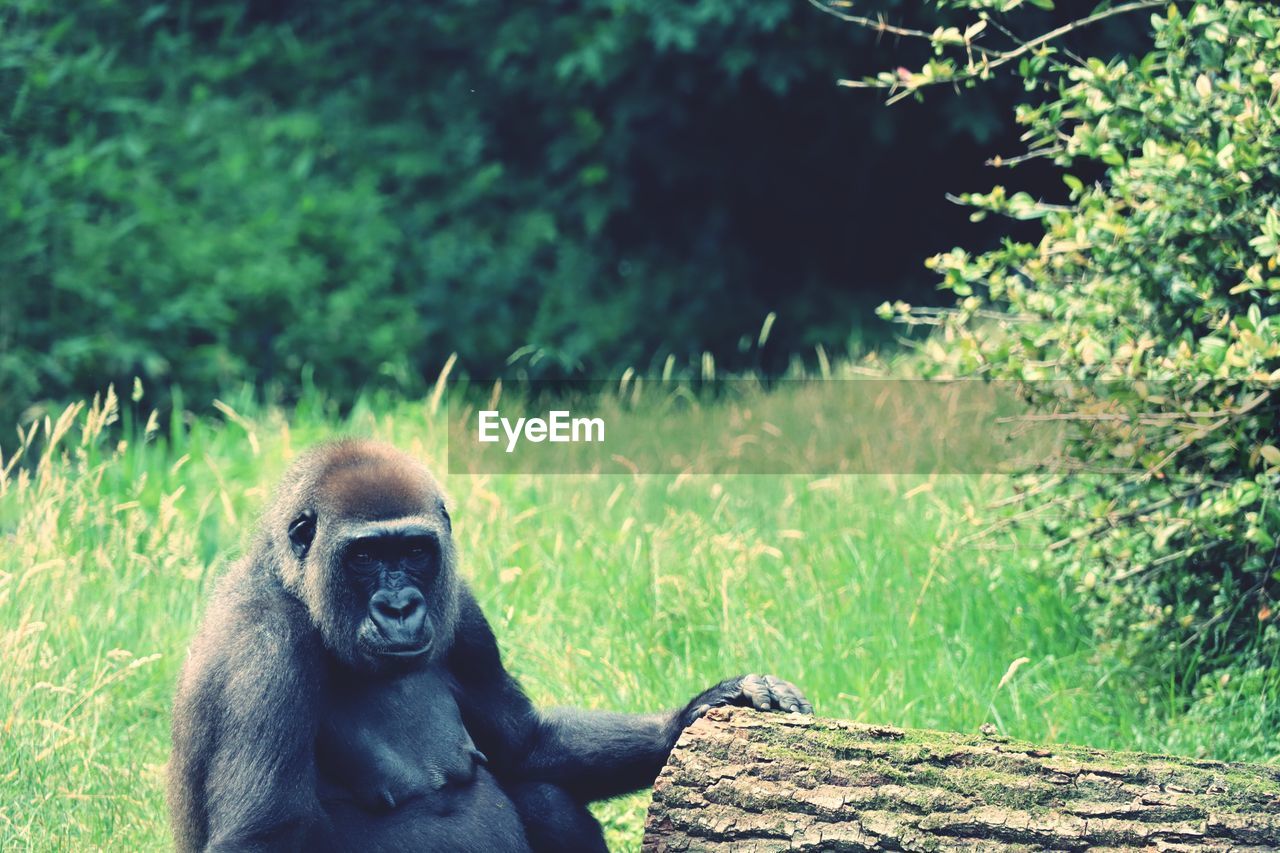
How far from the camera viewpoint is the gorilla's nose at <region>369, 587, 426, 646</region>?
3520 millimetres

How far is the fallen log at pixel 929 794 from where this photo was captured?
123 inches

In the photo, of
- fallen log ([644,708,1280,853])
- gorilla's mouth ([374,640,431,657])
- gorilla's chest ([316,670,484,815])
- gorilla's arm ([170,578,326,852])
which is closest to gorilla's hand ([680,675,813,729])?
fallen log ([644,708,1280,853])

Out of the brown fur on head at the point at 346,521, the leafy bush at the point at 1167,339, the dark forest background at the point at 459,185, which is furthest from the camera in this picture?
the dark forest background at the point at 459,185

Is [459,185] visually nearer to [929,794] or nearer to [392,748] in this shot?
[392,748]

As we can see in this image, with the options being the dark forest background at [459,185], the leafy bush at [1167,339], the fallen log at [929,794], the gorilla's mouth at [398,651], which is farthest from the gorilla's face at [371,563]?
the dark forest background at [459,185]

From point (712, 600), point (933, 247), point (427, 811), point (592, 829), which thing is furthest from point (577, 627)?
point (933, 247)

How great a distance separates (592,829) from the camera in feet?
13.5

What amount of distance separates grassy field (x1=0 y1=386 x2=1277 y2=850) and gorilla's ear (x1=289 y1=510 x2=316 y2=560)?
2.84 ft

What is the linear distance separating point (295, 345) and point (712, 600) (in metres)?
6.92

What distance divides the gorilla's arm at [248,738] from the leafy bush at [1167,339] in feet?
8.50

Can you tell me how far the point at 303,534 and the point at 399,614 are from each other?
384 mm

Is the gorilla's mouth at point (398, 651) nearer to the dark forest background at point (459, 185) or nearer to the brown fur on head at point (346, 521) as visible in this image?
the brown fur on head at point (346, 521)

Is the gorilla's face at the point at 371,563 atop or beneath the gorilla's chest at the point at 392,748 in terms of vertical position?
atop

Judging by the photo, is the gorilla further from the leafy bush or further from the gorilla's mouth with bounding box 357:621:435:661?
the leafy bush
